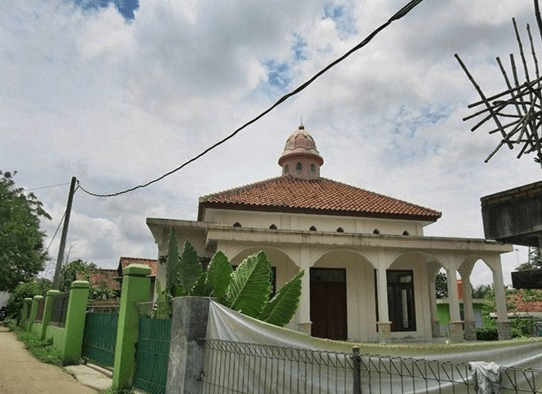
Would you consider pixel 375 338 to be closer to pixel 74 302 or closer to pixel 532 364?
pixel 74 302

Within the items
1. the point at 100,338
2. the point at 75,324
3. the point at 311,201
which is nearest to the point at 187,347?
the point at 100,338

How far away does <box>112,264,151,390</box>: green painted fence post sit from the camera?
6266 mm

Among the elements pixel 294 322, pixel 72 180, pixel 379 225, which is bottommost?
pixel 294 322

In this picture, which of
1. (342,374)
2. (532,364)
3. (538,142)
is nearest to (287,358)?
(342,374)

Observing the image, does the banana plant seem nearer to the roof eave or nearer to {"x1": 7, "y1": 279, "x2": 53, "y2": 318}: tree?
the roof eave

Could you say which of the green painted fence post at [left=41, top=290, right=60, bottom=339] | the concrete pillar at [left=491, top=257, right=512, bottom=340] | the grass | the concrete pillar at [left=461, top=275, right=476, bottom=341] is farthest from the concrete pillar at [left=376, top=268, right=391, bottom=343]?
the green painted fence post at [left=41, top=290, right=60, bottom=339]

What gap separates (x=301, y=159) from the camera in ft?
67.4

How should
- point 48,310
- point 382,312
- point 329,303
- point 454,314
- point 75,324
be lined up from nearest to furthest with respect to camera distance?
point 75,324
point 382,312
point 454,314
point 48,310
point 329,303

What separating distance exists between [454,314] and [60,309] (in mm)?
11926

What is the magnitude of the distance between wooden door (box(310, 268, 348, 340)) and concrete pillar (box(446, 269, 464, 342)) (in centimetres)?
341

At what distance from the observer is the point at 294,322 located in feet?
41.4

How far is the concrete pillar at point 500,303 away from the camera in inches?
512

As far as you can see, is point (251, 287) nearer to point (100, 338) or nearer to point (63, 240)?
point (100, 338)

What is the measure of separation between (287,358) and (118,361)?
3.73 metres
